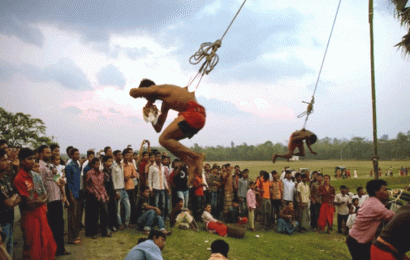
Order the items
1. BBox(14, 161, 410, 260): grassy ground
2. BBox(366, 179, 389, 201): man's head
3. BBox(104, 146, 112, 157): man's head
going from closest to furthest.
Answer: BBox(366, 179, 389, 201): man's head → BBox(14, 161, 410, 260): grassy ground → BBox(104, 146, 112, 157): man's head

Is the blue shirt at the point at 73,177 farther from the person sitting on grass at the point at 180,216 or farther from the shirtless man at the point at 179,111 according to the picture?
the shirtless man at the point at 179,111

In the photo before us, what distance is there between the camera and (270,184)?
10719mm

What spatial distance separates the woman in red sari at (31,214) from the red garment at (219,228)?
4742 millimetres

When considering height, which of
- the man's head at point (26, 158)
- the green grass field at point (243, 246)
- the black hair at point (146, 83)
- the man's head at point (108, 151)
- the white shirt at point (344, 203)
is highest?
the black hair at point (146, 83)

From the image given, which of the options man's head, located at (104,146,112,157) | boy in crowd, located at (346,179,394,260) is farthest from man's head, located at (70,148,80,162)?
boy in crowd, located at (346,179,394,260)

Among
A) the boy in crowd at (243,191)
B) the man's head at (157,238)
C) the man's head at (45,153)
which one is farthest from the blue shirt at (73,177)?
the boy in crowd at (243,191)

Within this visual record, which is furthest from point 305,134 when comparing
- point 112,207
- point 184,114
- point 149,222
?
point 112,207

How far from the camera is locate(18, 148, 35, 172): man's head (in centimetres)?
454

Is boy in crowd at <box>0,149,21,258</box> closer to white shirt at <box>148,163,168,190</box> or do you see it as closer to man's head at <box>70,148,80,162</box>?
man's head at <box>70,148,80,162</box>

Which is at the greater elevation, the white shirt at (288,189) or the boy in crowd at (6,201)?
the boy in crowd at (6,201)

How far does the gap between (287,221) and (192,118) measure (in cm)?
780

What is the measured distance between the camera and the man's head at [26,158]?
454 cm

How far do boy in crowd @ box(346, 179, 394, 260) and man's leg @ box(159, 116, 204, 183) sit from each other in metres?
2.40

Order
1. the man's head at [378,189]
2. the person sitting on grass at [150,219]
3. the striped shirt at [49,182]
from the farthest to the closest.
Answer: the person sitting on grass at [150,219]
the striped shirt at [49,182]
the man's head at [378,189]
